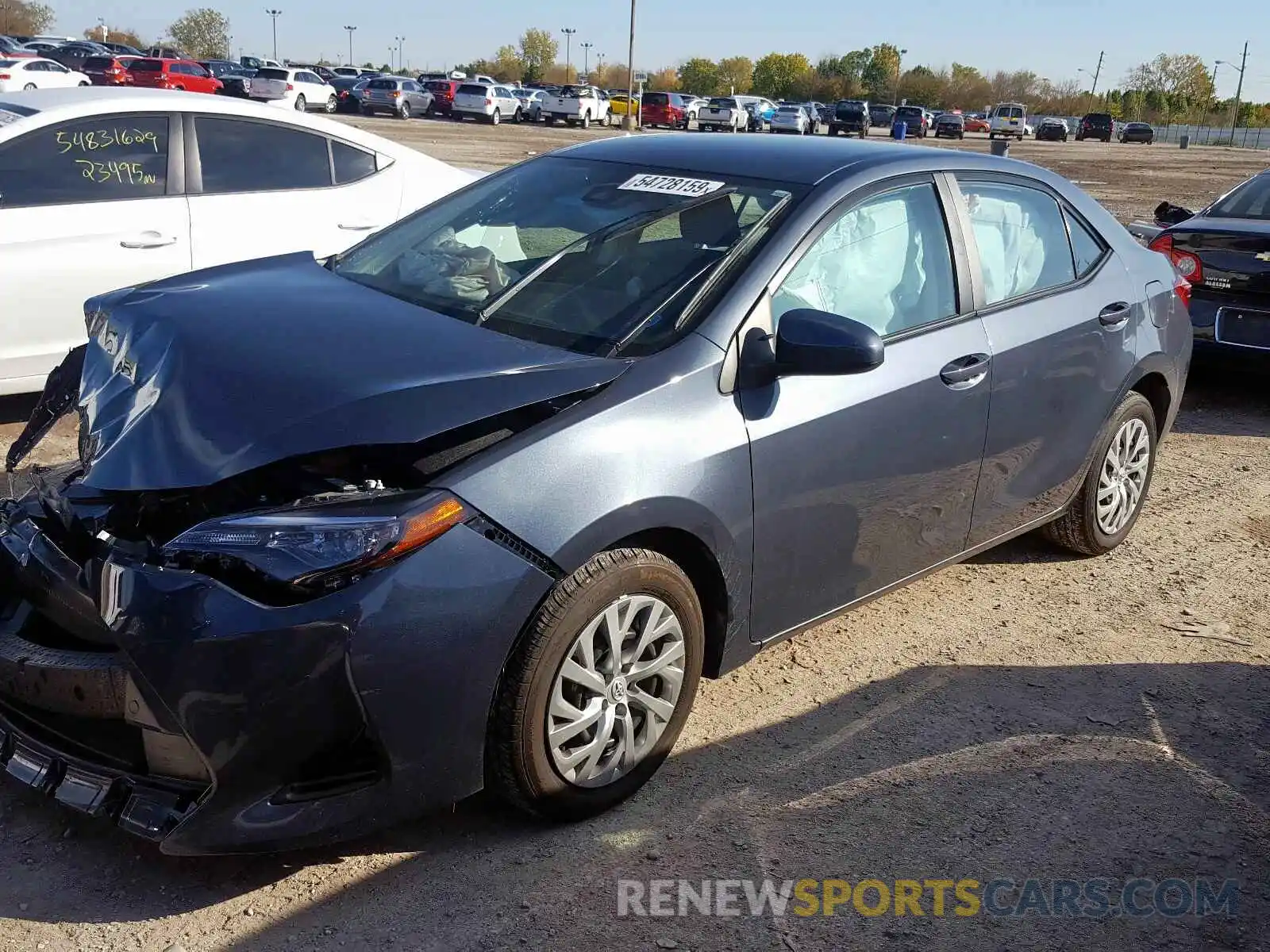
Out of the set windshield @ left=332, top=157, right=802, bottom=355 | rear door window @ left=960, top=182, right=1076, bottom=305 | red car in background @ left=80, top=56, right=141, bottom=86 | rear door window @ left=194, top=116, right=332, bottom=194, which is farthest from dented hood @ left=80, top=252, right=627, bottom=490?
red car in background @ left=80, top=56, right=141, bottom=86

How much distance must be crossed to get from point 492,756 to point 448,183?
4784 mm

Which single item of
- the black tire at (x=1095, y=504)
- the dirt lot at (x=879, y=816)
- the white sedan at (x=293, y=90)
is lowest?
the dirt lot at (x=879, y=816)

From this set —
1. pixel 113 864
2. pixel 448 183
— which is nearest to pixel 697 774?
pixel 113 864

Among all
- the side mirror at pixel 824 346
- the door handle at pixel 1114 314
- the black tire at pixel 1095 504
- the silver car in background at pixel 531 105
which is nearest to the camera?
the side mirror at pixel 824 346

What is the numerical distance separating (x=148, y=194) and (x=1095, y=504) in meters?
4.56

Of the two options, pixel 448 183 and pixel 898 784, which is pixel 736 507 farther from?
pixel 448 183

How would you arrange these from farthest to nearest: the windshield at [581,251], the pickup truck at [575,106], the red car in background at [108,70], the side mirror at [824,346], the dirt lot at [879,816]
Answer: the pickup truck at [575,106] → the red car in background at [108,70] → the windshield at [581,251] → the side mirror at [824,346] → the dirt lot at [879,816]

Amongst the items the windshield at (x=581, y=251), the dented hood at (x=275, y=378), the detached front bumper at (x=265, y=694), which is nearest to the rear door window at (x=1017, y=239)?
the windshield at (x=581, y=251)

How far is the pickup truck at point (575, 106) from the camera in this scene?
167 feet

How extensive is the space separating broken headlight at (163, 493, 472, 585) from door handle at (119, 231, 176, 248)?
3638mm

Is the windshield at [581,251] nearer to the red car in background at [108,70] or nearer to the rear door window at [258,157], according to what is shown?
the rear door window at [258,157]

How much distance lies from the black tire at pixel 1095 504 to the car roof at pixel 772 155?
111 centimetres

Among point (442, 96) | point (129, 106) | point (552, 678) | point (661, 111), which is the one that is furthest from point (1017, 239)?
point (661, 111)

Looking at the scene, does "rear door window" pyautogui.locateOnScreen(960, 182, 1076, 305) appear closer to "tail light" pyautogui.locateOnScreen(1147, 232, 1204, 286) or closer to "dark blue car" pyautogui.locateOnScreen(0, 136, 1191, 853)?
"dark blue car" pyautogui.locateOnScreen(0, 136, 1191, 853)
